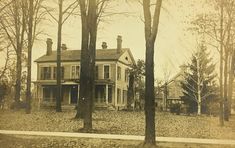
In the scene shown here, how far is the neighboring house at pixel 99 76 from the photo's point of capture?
66.0 feet

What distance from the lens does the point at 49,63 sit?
2211 cm

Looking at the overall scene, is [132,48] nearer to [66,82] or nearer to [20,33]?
[20,33]

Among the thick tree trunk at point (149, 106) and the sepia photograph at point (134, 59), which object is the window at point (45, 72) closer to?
the sepia photograph at point (134, 59)

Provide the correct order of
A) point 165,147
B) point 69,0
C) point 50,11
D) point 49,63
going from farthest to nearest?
point 49,63 < point 69,0 < point 50,11 < point 165,147

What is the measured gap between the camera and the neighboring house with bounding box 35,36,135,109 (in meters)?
20.1

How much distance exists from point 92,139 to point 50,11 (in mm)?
6649

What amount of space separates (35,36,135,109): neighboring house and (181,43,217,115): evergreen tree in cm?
356

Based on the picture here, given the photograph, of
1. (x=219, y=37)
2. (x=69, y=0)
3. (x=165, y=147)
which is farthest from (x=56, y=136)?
(x=69, y=0)

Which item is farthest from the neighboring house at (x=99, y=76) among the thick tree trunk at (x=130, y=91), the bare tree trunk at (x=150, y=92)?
the bare tree trunk at (x=150, y=92)

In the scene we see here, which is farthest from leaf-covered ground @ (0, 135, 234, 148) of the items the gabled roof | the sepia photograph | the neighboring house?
the gabled roof

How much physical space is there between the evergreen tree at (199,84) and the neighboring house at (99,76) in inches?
140

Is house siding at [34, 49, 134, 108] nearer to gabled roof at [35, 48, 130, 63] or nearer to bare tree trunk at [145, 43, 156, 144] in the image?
gabled roof at [35, 48, 130, 63]

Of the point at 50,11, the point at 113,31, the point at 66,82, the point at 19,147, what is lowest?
the point at 19,147

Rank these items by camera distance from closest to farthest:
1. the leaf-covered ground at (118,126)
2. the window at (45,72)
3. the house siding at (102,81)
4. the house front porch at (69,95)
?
the leaf-covered ground at (118,126) → the house front porch at (69,95) → the house siding at (102,81) → the window at (45,72)
